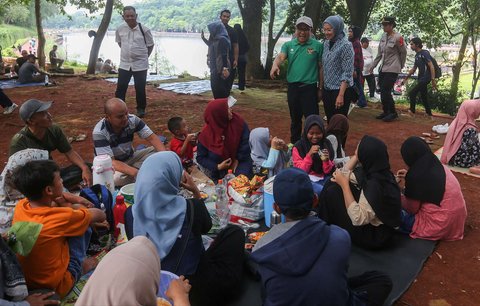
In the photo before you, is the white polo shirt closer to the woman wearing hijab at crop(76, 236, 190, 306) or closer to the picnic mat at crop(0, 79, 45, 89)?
the picnic mat at crop(0, 79, 45, 89)

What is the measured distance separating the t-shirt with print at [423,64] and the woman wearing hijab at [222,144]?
189 inches

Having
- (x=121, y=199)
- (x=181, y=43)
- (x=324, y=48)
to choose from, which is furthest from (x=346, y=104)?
(x=181, y=43)

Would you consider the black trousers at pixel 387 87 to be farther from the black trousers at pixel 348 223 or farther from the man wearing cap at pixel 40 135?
the man wearing cap at pixel 40 135

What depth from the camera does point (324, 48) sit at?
5.23m

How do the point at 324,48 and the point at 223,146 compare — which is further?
the point at 324,48

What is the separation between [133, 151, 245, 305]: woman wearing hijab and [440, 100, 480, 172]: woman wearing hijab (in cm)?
380

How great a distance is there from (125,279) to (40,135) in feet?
9.19

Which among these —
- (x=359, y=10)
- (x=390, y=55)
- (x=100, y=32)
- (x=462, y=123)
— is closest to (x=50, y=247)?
(x=462, y=123)

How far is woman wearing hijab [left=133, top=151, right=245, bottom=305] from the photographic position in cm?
229

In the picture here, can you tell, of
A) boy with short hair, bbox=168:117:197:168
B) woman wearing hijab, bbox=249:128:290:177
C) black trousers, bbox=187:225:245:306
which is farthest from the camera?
boy with short hair, bbox=168:117:197:168

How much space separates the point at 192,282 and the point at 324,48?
3746 millimetres

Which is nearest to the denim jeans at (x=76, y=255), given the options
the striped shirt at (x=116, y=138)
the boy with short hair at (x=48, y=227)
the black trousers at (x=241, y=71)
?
the boy with short hair at (x=48, y=227)

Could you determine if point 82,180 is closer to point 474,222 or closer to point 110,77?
point 474,222

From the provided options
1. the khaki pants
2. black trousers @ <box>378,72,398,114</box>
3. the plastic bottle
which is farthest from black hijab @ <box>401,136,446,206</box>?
black trousers @ <box>378,72,398,114</box>
